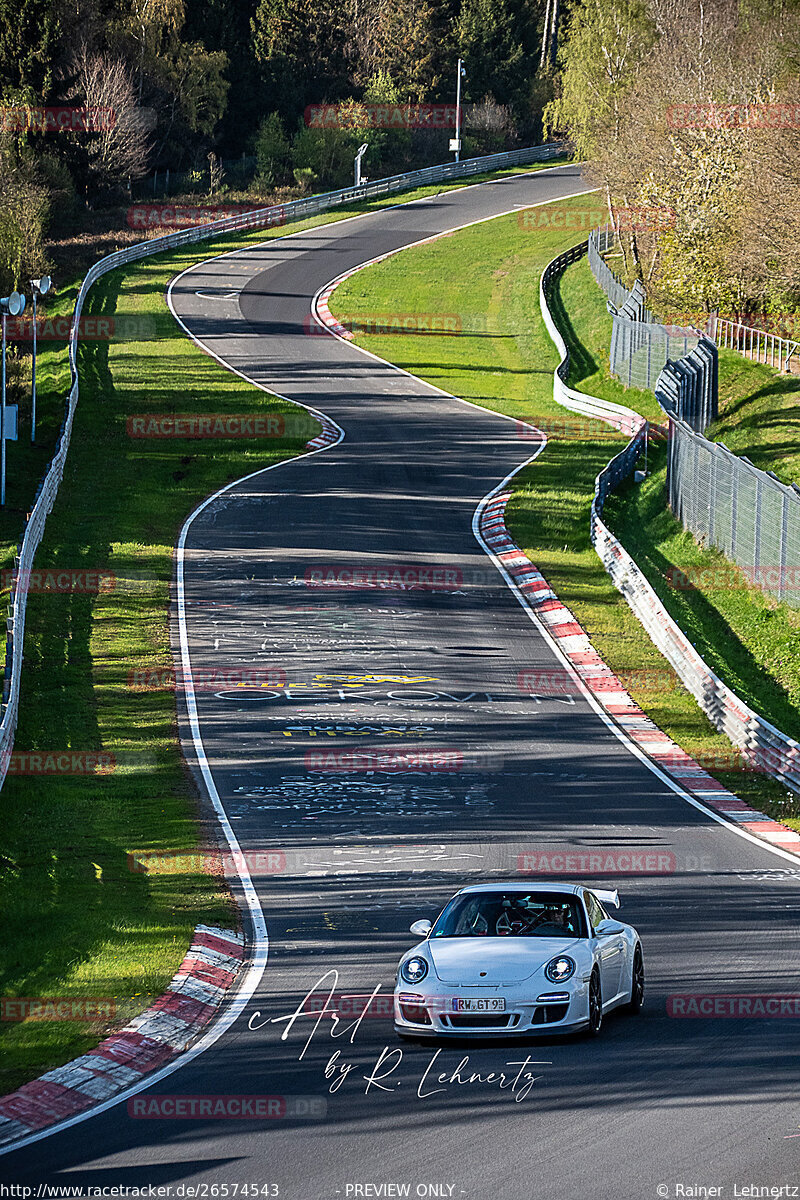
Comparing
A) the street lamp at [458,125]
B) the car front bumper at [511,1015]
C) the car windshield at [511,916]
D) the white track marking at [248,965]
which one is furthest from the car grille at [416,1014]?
the street lamp at [458,125]

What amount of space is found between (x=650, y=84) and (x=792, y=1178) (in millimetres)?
59520

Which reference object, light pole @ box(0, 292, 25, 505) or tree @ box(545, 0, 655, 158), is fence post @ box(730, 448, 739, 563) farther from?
tree @ box(545, 0, 655, 158)

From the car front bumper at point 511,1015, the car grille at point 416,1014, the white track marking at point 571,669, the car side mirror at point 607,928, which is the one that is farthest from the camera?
the white track marking at point 571,669

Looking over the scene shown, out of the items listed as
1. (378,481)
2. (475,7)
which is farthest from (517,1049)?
(475,7)

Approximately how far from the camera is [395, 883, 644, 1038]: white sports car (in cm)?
1101

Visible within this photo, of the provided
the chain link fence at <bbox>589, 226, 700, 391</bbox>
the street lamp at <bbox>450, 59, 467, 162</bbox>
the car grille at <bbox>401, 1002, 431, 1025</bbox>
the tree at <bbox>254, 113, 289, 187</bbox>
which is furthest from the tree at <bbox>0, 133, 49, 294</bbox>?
the car grille at <bbox>401, 1002, 431, 1025</bbox>

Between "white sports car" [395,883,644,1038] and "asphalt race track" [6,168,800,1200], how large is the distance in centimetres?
24

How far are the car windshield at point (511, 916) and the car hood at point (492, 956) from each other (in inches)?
7.0

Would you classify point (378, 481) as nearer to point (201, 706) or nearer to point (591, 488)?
point (591, 488)

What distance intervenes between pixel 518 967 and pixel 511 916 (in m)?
Result: 0.94

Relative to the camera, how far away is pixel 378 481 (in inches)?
1613

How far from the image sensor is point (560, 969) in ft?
36.5

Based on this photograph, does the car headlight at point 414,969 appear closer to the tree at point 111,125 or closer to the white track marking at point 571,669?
the white track marking at point 571,669

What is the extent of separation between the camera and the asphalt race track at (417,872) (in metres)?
8.92
